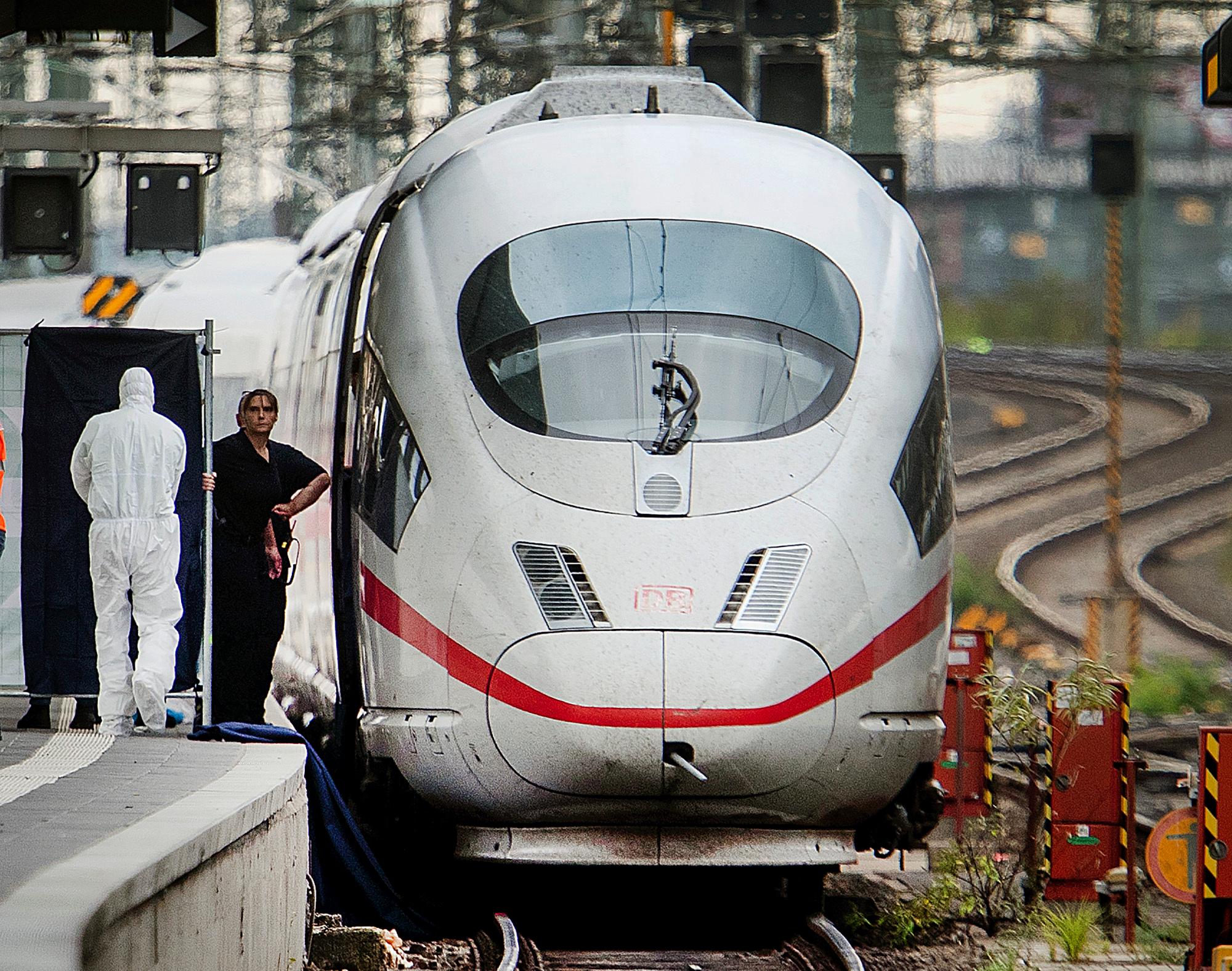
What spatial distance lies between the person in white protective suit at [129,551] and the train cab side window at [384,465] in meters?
1.41

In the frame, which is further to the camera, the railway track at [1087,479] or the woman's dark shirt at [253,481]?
the railway track at [1087,479]

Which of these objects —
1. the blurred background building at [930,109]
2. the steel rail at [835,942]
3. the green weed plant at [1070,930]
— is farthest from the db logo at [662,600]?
the blurred background building at [930,109]

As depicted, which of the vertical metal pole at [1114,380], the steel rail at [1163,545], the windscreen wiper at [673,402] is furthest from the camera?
the steel rail at [1163,545]

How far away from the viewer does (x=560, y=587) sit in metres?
7.22

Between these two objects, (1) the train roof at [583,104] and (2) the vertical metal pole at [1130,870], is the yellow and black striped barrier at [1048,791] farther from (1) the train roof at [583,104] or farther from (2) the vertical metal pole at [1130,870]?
(1) the train roof at [583,104]

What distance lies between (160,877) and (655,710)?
2.95 m

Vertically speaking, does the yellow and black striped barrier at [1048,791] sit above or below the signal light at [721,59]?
below

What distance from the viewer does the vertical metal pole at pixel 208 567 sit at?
30.6ft

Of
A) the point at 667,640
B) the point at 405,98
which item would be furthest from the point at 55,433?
the point at 405,98

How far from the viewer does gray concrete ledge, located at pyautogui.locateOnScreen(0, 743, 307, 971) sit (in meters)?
3.56

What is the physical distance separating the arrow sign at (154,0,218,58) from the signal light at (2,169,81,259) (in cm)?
331

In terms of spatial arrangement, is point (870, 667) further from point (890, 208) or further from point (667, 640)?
point (890, 208)

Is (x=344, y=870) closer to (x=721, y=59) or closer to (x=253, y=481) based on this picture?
(x=253, y=481)

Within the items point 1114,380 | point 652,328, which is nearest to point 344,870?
point 652,328
